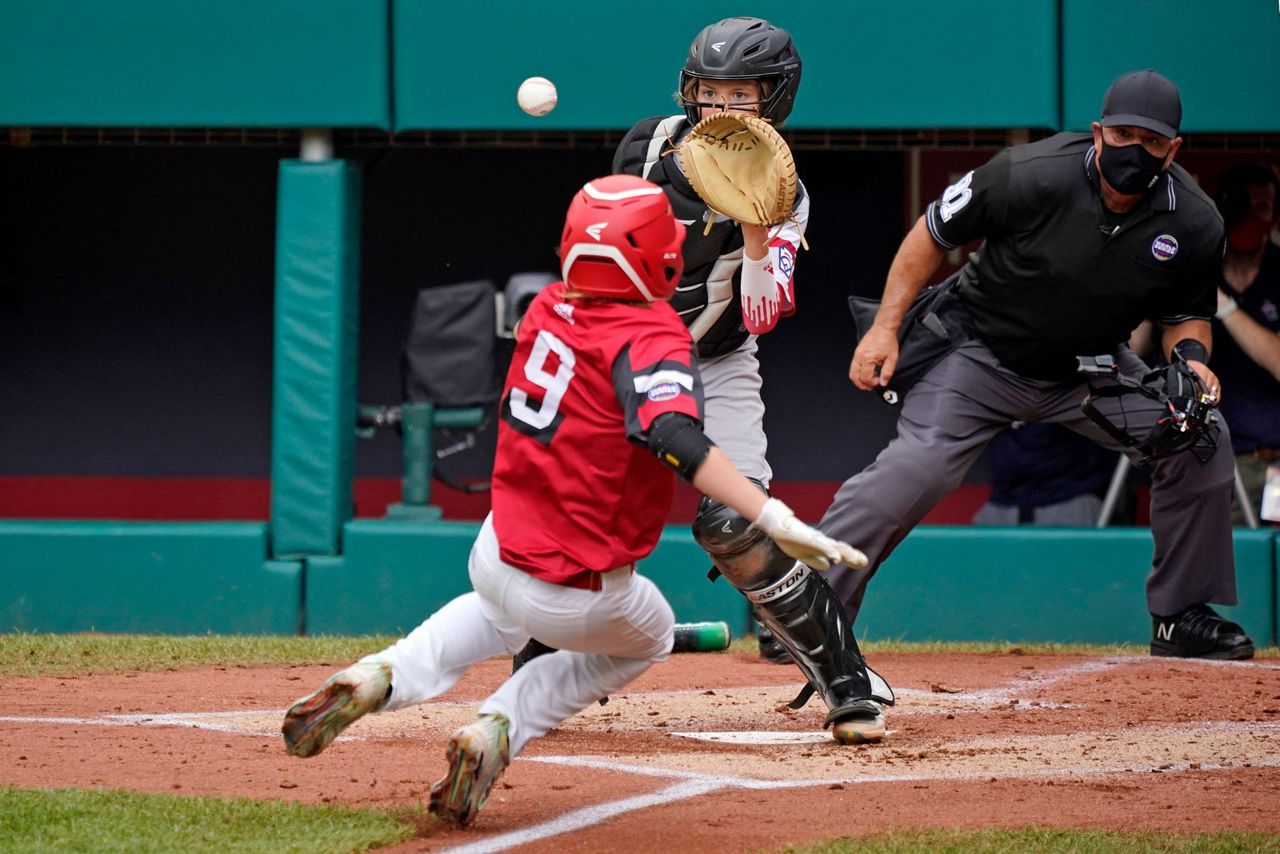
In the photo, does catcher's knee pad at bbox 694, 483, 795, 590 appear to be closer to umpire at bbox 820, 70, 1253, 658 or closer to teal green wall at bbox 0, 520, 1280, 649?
umpire at bbox 820, 70, 1253, 658

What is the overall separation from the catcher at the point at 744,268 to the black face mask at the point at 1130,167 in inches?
42.8

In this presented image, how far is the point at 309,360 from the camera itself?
7.45 metres

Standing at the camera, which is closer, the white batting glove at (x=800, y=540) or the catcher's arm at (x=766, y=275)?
the white batting glove at (x=800, y=540)

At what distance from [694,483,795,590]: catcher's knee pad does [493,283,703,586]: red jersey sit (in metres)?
0.67

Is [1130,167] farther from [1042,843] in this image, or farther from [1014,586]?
[1042,843]

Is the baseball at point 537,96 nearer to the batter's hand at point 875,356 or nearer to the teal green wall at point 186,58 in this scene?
the teal green wall at point 186,58

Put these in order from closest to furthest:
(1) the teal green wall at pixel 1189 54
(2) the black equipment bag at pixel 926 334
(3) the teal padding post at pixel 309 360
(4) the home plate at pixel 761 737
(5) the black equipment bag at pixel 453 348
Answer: (4) the home plate at pixel 761 737
(2) the black equipment bag at pixel 926 334
(1) the teal green wall at pixel 1189 54
(3) the teal padding post at pixel 309 360
(5) the black equipment bag at pixel 453 348

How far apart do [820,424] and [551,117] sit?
274 centimetres

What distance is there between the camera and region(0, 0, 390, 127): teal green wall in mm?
7355

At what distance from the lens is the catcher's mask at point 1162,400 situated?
566cm

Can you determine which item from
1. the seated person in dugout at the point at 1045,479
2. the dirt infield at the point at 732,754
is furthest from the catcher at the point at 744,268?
the seated person in dugout at the point at 1045,479

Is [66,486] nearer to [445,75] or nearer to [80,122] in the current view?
[80,122]

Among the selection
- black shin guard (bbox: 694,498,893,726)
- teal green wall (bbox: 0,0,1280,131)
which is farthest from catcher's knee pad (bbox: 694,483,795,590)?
teal green wall (bbox: 0,0,1280,131)

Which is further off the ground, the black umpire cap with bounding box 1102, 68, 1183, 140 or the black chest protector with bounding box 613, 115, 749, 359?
the black umpire cap with bounding box 1102, 68, 1183, 140
